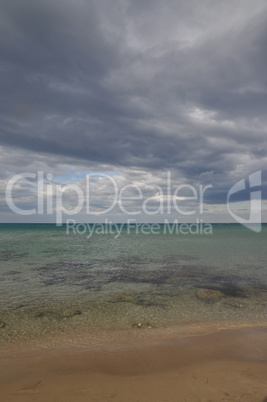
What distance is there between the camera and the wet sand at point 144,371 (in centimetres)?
463

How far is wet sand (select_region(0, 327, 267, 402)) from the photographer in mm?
4629

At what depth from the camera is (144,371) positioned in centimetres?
548

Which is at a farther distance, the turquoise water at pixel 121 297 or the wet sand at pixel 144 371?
the turquoise water at pixel 121 297

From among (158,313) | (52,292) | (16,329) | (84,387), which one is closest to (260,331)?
(158,313)

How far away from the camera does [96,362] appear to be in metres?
5.88

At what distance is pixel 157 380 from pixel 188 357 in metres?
1.26

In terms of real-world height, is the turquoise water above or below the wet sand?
below

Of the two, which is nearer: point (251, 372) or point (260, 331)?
point (251, 372)

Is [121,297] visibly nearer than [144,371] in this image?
No

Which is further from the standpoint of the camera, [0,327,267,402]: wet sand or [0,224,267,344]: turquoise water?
[0,224,267,344]: turquoise water

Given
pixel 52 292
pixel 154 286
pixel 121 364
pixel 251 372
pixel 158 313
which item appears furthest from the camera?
pixel 154 286

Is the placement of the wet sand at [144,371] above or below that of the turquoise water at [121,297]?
above

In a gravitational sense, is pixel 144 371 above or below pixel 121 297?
above

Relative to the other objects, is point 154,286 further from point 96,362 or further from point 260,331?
point 96,362
